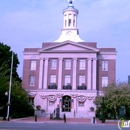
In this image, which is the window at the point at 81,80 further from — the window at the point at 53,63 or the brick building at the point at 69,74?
the window at the point at 53,63

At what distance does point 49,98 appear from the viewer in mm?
52406

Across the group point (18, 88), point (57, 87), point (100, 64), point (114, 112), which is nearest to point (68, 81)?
point (57, 87)

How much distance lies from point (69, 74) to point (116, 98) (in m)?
16.1

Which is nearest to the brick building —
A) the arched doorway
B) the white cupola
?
the arched doorway

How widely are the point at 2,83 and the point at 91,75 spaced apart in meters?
18.9

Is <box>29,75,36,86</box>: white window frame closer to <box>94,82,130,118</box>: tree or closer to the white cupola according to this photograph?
the white cupola

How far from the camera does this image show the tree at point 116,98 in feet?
128

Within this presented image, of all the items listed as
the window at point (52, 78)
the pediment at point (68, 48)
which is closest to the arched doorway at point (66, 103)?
the window at point (52, 78)

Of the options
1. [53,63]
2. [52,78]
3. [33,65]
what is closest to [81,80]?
[52,78]

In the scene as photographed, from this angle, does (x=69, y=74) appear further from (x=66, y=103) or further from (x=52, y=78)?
(x=66, y=103)

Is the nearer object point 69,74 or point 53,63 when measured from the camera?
point 69,74

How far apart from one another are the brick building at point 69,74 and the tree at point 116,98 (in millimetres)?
11035

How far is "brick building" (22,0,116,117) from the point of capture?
52.1 meters

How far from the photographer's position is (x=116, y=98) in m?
39.1
